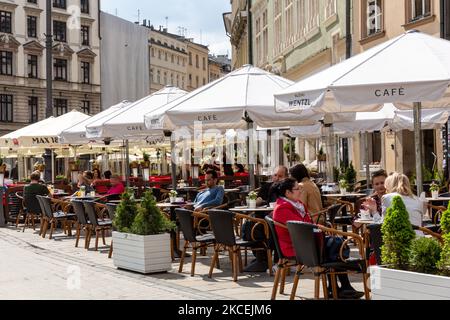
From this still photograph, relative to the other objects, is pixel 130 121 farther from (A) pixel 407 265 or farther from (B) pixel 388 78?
(A) pixel 407 265

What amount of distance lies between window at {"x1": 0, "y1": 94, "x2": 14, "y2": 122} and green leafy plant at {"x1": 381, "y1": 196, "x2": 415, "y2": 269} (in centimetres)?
6723

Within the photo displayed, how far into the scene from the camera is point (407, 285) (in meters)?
5.93

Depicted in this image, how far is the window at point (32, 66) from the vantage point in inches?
2904

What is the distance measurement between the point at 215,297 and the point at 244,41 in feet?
168

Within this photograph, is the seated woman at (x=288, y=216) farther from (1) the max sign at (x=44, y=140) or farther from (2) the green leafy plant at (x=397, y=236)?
(1) the max sign at (x=44, y=140)

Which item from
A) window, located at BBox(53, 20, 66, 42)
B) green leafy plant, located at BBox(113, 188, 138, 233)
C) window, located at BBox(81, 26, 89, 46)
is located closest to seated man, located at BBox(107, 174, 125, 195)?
green leafy plant, located at BBox(113, 188, 138, 233)

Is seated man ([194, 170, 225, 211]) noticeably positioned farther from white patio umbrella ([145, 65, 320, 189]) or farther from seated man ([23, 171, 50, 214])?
seated man ([23, 171, 50, 214])

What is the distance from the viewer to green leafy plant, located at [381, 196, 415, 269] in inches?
249

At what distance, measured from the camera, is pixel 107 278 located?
10992 mm

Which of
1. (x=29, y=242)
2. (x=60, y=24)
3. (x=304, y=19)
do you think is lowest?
(x=29, y=242)

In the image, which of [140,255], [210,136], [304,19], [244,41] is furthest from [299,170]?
[244,41]
